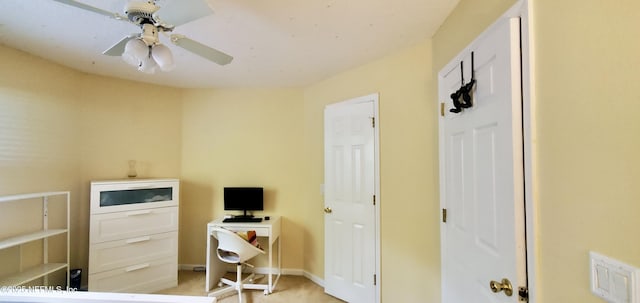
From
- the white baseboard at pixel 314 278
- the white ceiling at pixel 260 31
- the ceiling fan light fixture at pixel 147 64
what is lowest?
the white baseboard at pixel 314 278

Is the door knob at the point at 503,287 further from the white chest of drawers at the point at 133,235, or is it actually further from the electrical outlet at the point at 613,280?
the white chest of drawers at the point at 133,235

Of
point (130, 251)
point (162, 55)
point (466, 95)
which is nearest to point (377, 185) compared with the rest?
point (466, 95)

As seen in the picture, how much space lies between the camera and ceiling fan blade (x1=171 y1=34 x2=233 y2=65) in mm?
1439

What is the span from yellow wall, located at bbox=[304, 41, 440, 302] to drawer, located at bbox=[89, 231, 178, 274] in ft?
7.68

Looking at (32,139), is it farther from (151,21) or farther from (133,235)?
(151,21)

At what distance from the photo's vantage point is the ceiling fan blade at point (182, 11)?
3.89 feet

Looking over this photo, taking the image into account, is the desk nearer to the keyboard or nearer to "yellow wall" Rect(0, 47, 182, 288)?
the keyboard

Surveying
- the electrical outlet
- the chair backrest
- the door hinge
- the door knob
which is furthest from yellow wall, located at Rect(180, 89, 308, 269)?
the electrical outlet

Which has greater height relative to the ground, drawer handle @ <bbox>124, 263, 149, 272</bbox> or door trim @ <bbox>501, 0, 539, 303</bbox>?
door trim @ <bbox>501, 0, 539, 303</bbox>

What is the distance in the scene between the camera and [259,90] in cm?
345

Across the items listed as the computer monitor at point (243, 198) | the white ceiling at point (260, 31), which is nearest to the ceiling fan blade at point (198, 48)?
the white ceiling at point (260, 31)

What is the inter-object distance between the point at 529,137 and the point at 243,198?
2903 millimetres

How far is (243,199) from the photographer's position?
3.21m

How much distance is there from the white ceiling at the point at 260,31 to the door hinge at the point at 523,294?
151 centimetres
